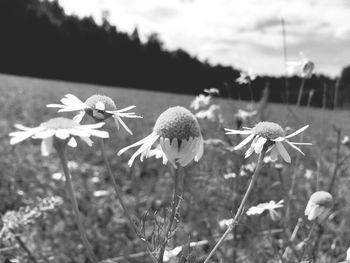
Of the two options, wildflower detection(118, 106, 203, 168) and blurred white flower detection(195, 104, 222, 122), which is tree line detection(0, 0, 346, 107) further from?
wildflower detection(118, 106, 203, 168)

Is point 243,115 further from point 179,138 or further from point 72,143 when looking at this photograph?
point 72,143

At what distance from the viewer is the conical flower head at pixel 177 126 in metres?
1.18

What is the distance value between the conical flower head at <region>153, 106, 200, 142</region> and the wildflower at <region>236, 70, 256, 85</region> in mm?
1678

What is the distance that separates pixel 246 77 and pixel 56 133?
219 centimetres

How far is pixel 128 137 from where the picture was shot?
21.2 feet

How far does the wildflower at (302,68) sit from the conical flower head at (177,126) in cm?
150

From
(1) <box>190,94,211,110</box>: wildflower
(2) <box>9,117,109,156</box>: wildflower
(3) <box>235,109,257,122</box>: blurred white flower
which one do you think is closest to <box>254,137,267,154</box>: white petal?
(2) <box>9,117,109,156</box>: wildflower

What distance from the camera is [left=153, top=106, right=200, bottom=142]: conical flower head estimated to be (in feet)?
3.86

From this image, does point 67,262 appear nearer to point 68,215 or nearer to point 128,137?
point 68,215

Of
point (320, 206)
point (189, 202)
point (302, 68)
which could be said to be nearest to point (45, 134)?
point (320, 206)

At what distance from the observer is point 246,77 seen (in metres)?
3.08

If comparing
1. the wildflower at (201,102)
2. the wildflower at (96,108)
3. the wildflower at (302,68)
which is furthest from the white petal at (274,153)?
the wildflower at (201,102)

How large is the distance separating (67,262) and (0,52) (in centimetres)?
3997

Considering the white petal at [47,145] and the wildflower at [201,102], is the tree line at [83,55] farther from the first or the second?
the white petal at [47,145]
